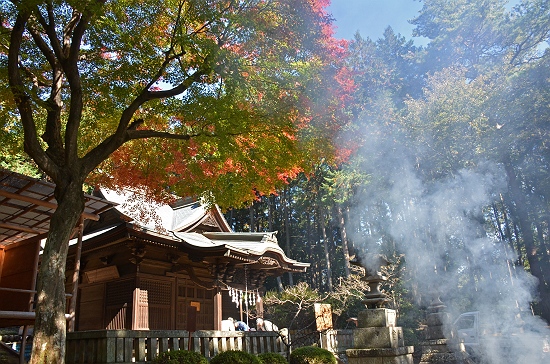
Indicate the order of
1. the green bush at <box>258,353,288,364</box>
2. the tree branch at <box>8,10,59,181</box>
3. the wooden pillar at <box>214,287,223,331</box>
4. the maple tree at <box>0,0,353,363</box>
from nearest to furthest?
the tree branch at <box>8,10,59,181</box> → the maple tree at <box>0,0,353,363</box> → the green bush at <box>258,353,288,364</box> → the wooden pillar at <box>214,287,223,331</box>

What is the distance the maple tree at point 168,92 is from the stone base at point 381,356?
4.08 metres

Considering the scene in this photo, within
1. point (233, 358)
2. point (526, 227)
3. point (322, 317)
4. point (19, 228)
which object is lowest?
point (233, 358)

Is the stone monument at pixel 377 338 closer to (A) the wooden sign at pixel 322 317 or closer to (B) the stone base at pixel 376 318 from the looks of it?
(B) the stone base at pixel 376 318

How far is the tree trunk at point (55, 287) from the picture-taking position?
5.18 meters

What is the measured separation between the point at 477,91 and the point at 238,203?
1725 cm

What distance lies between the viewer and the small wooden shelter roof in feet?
24.3

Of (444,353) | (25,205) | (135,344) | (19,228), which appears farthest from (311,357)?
(19,228)

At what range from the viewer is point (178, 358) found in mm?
6512

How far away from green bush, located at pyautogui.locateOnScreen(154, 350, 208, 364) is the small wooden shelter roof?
3507mm

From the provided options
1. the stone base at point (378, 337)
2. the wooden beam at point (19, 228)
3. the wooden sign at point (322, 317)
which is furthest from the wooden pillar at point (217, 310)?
the wooden beam at point (19, 228)

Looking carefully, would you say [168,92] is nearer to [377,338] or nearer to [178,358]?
[178,358]

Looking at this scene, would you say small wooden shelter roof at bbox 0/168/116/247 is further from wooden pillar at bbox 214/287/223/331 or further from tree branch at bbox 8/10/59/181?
wooden pillar at bbox 214/287/223/331

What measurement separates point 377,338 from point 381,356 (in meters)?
0.36

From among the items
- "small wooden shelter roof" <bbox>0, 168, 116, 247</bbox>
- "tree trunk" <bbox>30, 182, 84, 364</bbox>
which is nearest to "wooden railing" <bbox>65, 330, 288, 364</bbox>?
"tree trunk" <bbox>30, 182, 84, 364</bbox>
